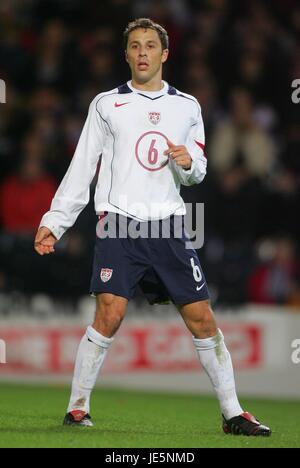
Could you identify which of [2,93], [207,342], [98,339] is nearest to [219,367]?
[207,342]

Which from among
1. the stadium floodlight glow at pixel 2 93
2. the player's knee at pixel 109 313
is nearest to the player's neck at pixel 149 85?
the player's knee at pixel 109 313

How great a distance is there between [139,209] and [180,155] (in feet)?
1.28

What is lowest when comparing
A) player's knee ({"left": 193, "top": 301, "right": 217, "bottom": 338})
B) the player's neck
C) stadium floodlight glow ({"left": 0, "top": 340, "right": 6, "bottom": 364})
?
stadium floodlight glow ({"left": 0, "top": 340, "right": 6, "bottom": 364})

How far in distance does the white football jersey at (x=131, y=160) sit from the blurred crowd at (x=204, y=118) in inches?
190

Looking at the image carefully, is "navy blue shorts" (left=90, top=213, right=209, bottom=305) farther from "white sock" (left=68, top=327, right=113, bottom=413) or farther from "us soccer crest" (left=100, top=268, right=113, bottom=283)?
"white sock" (left=68, top=327, right=113, bottom=413)

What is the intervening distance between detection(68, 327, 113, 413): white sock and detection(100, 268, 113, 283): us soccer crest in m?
0.30

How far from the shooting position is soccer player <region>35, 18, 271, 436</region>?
6.42m

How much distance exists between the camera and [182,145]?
642 cm

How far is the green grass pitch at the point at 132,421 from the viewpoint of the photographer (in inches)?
234

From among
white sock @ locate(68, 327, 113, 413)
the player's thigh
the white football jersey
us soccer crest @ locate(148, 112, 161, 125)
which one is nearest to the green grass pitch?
white sock @ locate(68, 327, 113, 413)

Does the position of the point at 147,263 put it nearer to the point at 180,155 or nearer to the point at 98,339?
the point at 98,339

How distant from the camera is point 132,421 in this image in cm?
721
